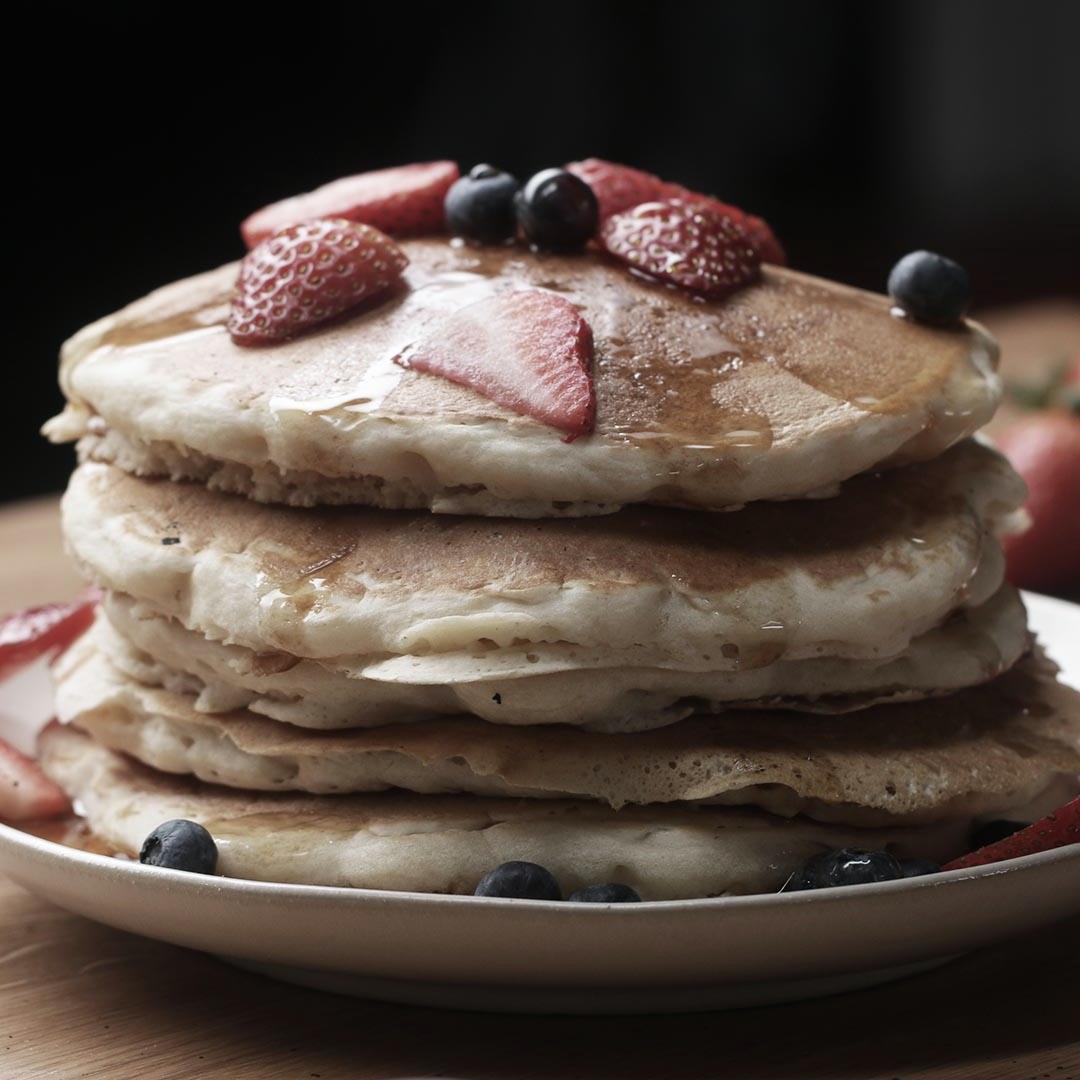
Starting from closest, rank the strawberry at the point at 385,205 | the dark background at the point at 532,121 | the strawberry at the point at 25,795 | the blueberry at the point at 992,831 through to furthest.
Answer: the blueberry at the point at 992,831 → the strawberry at the point at 25,795 → the strawberry at the point at 385,205 → the dark background at the point at 532,121

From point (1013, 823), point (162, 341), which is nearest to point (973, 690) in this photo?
point (1013, 823)

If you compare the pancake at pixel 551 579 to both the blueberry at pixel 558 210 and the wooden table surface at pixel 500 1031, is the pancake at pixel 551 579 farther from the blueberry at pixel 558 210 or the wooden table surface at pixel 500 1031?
the blueberry at pixel 558 210

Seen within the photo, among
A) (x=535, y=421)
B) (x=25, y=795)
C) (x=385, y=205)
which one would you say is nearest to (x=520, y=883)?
(x=535, y=421)

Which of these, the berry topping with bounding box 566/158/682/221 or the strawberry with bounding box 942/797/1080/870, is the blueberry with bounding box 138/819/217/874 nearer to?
the strawberry with bounding box 942/797/1080/870

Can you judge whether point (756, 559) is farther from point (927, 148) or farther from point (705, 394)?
point (927, 148)

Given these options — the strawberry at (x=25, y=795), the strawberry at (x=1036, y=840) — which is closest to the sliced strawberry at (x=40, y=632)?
the strawberry at (x=25, y=795)

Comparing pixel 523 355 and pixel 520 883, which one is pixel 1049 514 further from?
pixel 520 883

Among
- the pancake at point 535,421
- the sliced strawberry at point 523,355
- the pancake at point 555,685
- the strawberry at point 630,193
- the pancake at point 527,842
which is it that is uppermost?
the strawberry at point 630,193
